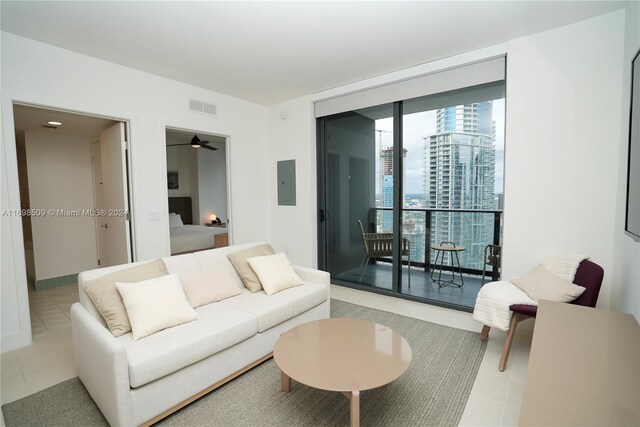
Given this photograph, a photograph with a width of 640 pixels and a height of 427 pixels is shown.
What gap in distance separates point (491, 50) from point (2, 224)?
184 inches

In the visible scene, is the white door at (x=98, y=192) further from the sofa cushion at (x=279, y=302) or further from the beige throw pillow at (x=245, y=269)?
the sofa cushion at (x=279, y=302)

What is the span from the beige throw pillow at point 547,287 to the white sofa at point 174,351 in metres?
1.83

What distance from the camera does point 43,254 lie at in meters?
4.38

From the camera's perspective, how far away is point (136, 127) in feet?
10.9

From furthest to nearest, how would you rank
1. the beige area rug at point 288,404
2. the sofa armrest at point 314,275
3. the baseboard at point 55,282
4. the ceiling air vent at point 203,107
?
the baseboard at point 55,282 → the ceiling air vent at point 203,107 → the sofa armrest at point 314,275 → the beige area rug at point 288,404

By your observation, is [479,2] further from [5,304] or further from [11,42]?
[5,304]

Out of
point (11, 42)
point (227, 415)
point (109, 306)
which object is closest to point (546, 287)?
point (227, 415)

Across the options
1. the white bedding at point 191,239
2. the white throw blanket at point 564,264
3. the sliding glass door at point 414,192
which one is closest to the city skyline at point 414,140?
the sliding glass door at point 414,192

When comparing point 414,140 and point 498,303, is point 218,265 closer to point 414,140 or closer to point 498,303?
point 498,303

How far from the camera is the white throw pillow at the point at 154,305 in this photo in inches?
76.4

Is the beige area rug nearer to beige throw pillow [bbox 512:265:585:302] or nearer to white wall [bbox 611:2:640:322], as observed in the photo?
beige throw pillow [bbox 512:265:585:302]

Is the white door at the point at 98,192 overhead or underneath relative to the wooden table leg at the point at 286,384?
overhead

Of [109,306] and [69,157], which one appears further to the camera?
[69,157]

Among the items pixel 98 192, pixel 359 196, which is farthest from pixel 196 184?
pixel 359 196
